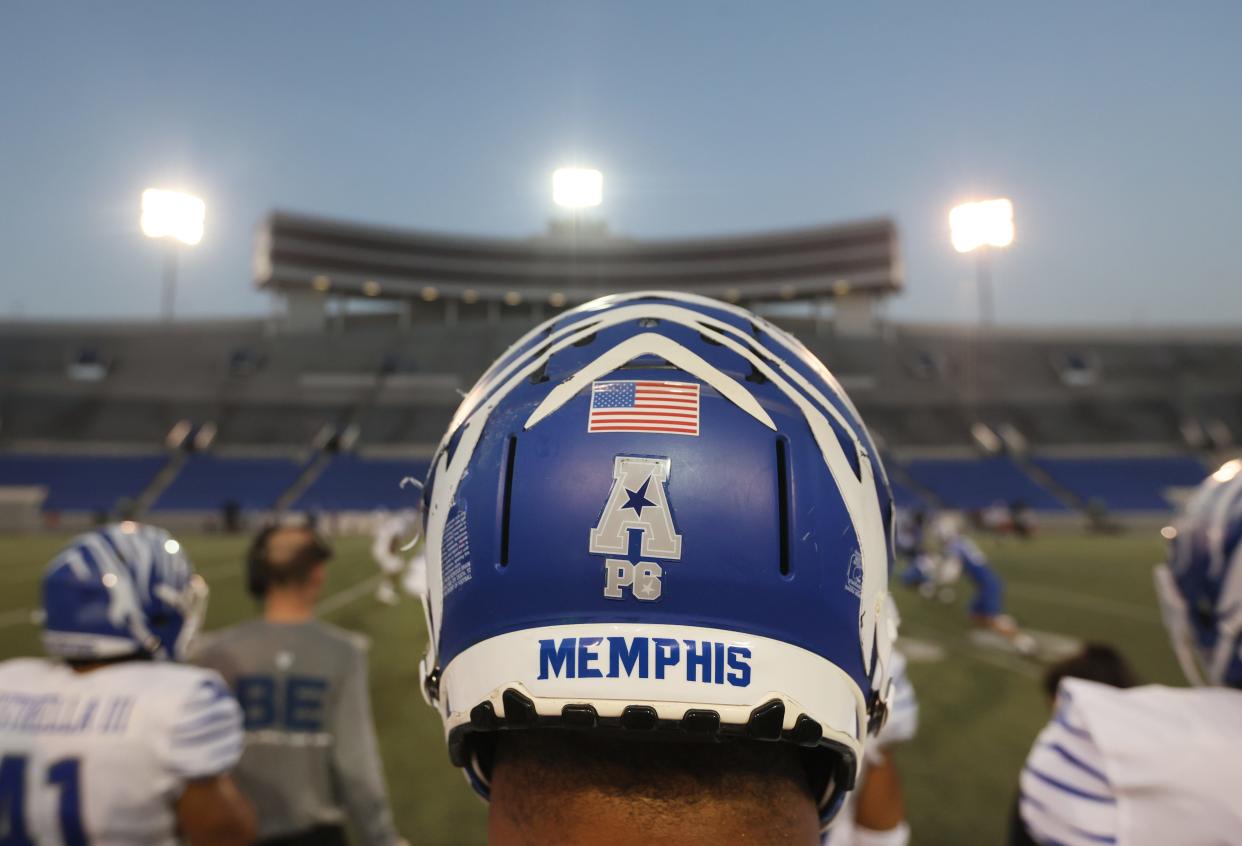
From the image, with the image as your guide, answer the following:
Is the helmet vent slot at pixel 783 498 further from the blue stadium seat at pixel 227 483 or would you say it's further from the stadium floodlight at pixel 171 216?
the stadium floodlight at pixel 171 216

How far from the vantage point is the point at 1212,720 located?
1539 millimetres

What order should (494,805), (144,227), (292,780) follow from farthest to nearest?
(144,227) < (292,780) < (494,805)

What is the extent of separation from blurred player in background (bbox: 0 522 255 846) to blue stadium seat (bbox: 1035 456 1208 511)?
37.3 m

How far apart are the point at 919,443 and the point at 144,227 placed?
41878 millimetres

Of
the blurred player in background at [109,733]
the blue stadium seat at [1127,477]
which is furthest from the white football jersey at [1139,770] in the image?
the blue stadium seat at [1127,477]

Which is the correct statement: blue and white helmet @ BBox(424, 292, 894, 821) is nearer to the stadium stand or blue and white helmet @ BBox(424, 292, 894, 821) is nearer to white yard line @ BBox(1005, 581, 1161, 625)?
white yard line @ BBox(1005, 581, 1161, 625)

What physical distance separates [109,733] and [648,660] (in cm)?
227

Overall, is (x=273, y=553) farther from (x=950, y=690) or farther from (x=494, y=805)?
(x=950, y=690)

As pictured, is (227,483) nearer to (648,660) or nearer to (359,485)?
(359,485)

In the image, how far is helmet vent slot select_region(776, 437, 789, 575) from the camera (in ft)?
3.36

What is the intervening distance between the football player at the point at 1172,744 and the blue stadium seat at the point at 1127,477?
36.3m

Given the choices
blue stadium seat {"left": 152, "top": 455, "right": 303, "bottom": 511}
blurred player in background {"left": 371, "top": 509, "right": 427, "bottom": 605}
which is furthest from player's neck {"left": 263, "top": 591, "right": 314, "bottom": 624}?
blue stadium seat {"left": 152, "top": 455, "right": 303, "bottom": 511}

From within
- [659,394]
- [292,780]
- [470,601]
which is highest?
[659,394]

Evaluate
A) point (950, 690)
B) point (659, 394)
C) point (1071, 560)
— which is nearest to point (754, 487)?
point (659, 394)
